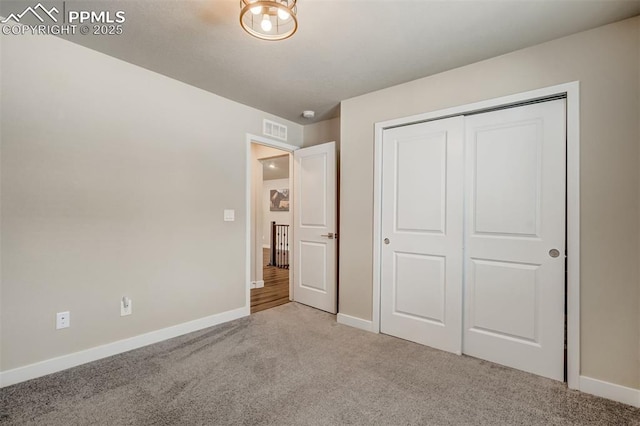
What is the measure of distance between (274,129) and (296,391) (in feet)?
9.70

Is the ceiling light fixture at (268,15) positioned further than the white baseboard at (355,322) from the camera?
No

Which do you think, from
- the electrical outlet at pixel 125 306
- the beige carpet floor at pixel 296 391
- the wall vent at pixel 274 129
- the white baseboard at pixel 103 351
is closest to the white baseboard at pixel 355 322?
the beige carpet floor at pixel 296 391

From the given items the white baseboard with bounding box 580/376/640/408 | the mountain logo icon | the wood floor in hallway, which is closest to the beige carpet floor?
the white baseboard with bounding box 580/376/640/408

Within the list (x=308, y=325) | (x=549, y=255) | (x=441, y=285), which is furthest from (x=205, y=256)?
(x=549, y=255)

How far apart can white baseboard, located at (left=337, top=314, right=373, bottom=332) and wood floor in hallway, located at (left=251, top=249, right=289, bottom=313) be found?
102 cm

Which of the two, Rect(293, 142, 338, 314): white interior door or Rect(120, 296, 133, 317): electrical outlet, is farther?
Rect(293, 142, 338, 314): white interior door

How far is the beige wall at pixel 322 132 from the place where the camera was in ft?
12.8

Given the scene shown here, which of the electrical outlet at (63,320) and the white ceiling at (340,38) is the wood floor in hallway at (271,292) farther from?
the white ceiling at (340,38)

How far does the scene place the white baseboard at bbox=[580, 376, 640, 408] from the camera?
1862 millimetres

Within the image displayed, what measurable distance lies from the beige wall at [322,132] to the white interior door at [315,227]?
320 mm

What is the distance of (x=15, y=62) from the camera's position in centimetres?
202

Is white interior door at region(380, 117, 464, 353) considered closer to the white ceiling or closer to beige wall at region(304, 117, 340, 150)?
the white ceiling

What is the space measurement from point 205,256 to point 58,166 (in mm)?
1414

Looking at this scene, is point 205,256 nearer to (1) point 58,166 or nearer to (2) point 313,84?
(1) point 58,166
